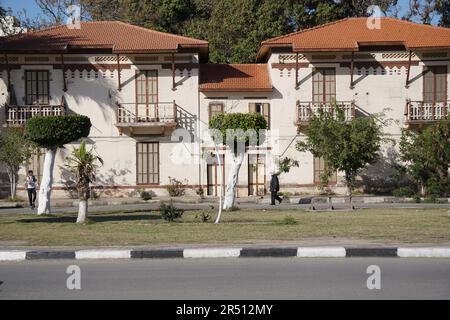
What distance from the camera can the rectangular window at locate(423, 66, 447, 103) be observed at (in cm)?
3438

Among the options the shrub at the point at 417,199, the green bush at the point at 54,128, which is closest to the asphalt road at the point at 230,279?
the green bush at the point at 54,128

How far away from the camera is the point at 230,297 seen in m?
8.84

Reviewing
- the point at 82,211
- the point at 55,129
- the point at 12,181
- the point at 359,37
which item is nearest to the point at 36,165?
the point at 12,181

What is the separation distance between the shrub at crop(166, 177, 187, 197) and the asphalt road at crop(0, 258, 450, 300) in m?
21.3

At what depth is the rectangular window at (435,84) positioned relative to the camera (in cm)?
3438

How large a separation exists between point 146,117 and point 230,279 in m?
24.1

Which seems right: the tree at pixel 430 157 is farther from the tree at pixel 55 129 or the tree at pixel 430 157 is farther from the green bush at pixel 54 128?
the green bush at pixel 54 128

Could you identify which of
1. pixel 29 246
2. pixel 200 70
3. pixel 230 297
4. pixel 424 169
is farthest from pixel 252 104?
pixel 230 297

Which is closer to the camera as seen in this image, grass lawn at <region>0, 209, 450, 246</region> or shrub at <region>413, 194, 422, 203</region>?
grass lawn at <region>0, 209, 450, 246</region>

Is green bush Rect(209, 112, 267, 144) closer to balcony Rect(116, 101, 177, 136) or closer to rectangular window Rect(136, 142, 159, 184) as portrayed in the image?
balcony Rect(116, 101, 177, 136)

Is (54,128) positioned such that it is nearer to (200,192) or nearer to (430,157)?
(200,192)

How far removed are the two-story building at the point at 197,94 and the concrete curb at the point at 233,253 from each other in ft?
69.1

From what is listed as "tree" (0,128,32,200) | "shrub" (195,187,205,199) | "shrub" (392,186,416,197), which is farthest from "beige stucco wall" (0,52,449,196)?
"shrub" (392,186,416,197)
